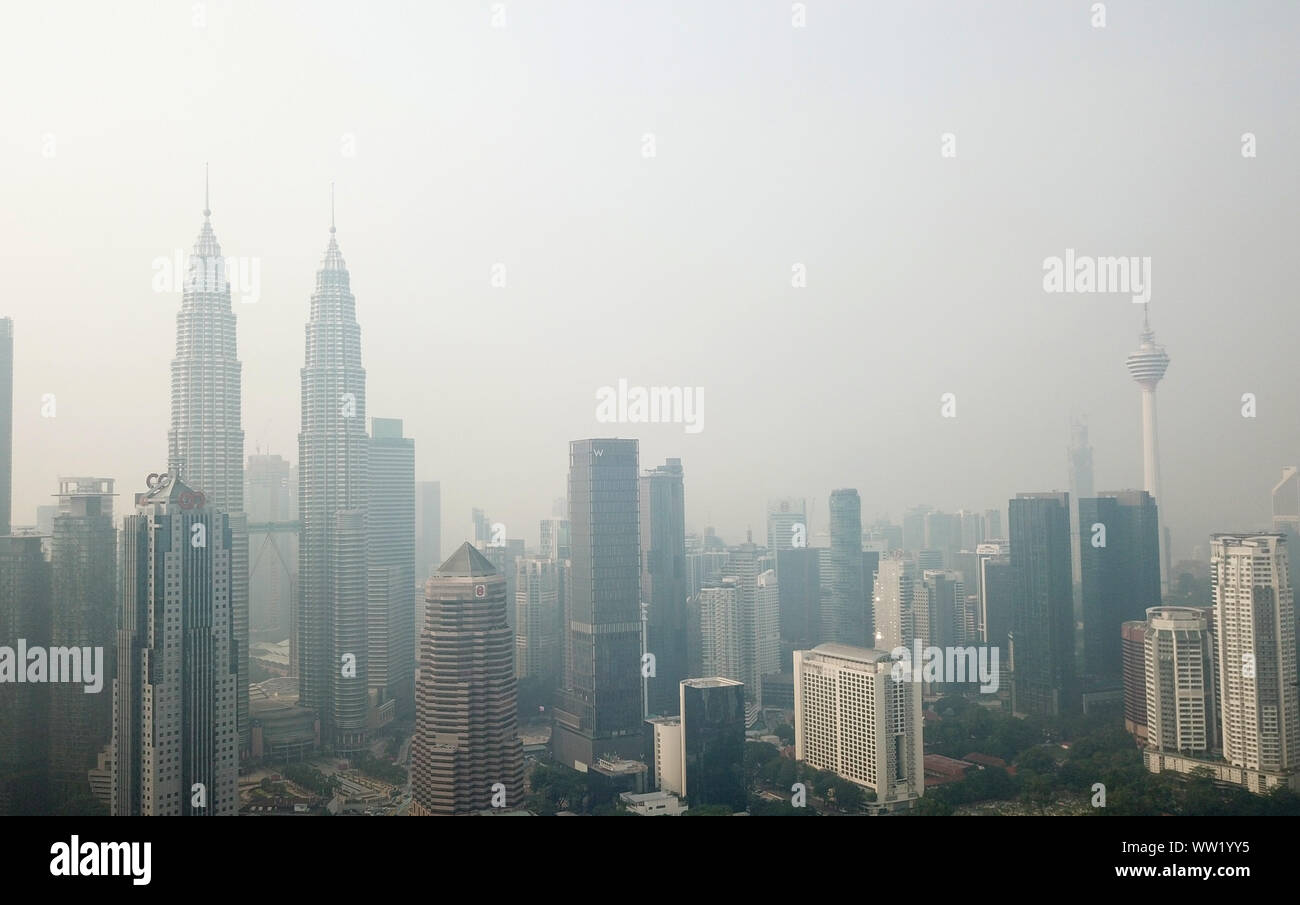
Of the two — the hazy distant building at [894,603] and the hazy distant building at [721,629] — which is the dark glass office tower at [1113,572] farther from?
the hazy distant building at [721,629]

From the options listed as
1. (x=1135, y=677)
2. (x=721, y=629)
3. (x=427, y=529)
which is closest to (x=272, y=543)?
(x=427, y=529)

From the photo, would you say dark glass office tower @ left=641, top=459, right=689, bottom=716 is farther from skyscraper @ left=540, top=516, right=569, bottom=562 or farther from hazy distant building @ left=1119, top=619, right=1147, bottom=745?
hazy distant building @ left=1119, top=619, right=1147, bottom=745

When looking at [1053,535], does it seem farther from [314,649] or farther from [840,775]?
[314,649]

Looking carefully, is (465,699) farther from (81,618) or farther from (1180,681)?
(1180,681)

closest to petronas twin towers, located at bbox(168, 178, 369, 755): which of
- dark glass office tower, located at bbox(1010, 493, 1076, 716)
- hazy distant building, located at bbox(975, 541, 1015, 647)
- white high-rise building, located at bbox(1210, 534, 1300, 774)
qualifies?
hazy distant building, located at bbox(975, 541, 1015, 647)

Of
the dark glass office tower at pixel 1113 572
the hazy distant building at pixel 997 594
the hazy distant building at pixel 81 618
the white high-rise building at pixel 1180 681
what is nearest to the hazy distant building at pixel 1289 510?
the white high-rise building at pixel 1180 681

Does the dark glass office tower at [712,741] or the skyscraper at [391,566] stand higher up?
the skyscraper at [391,566]
